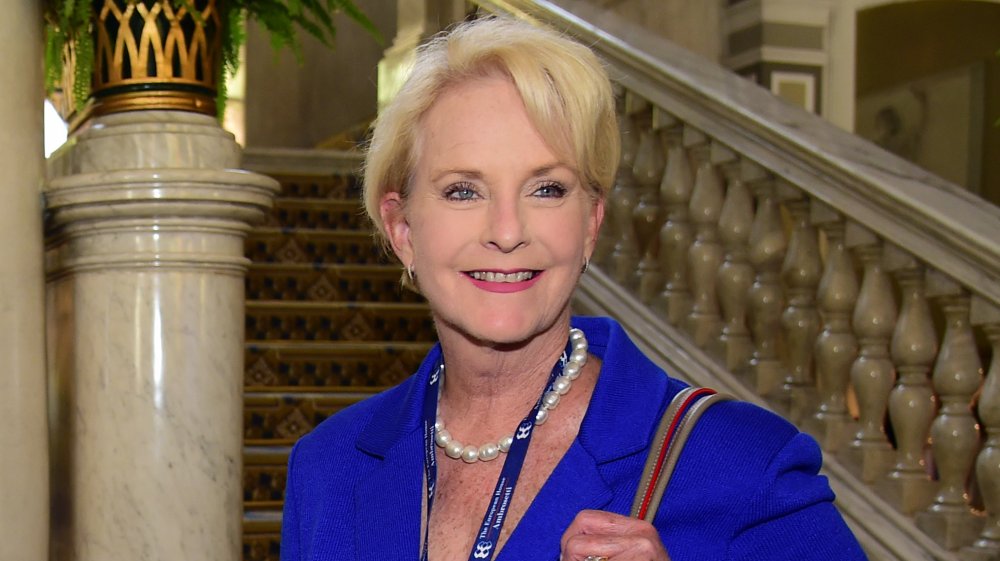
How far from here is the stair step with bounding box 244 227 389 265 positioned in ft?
22.7

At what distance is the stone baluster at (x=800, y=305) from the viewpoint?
4.30 meters

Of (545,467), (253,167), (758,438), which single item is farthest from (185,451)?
(253,167)

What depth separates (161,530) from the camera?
298 cm

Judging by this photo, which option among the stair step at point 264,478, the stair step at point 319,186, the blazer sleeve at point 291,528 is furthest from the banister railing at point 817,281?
the stair step at point 319,186

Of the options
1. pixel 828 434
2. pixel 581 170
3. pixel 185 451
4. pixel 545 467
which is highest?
pixel 581 170

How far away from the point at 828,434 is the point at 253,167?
5202mm

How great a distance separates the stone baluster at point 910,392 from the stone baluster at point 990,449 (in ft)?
0.76

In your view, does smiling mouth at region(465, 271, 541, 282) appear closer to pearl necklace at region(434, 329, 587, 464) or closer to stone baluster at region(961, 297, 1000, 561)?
pearl necklace at region(434, 329, 587, 464)

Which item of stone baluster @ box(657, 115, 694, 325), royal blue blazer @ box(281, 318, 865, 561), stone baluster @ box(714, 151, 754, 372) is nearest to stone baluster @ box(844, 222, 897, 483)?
stone baluster @ box(714, 151, 754, 372)

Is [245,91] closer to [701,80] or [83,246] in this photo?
[701,80]

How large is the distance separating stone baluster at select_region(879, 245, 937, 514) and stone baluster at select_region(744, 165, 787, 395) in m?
0.55

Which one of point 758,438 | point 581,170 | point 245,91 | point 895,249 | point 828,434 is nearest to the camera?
point 758,438

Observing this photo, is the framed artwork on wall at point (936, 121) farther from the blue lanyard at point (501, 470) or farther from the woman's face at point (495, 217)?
the woman's face at point (495, 217)

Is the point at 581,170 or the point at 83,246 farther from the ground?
the point at 581,170
